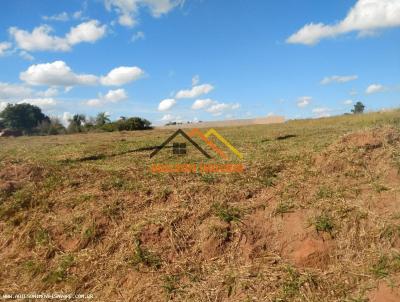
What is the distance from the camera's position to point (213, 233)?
4992 millimetres

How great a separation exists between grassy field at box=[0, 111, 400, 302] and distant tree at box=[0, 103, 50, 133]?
64393 mm

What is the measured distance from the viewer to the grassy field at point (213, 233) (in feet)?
14.1

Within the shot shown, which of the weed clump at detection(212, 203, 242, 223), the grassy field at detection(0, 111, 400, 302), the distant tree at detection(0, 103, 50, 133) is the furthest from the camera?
the distant tree at detection(0, 103, 50, 133)

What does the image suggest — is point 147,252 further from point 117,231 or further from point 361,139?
point 361,139

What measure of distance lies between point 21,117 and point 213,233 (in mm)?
69446

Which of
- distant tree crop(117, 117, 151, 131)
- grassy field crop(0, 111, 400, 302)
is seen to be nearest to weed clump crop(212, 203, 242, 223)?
grassy field crop(0, 111, 400, 302)

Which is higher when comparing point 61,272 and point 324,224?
point 324,224

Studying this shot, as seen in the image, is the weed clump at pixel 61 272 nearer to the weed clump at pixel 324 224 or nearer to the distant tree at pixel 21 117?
the weed clump at pixel 324 224

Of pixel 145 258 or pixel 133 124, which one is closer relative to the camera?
pixel 145 258

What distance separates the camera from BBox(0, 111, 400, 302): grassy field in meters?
4.29

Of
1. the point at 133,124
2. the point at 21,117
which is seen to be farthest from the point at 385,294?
the point at 21,117

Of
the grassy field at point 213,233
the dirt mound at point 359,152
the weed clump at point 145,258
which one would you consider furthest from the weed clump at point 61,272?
the dirt mound at point 359,152

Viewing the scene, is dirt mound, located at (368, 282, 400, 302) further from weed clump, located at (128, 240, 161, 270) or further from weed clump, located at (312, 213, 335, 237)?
weed clump, located at (128, 240, 161, 270)

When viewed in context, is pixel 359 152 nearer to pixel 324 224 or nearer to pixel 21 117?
pixel 324 224
